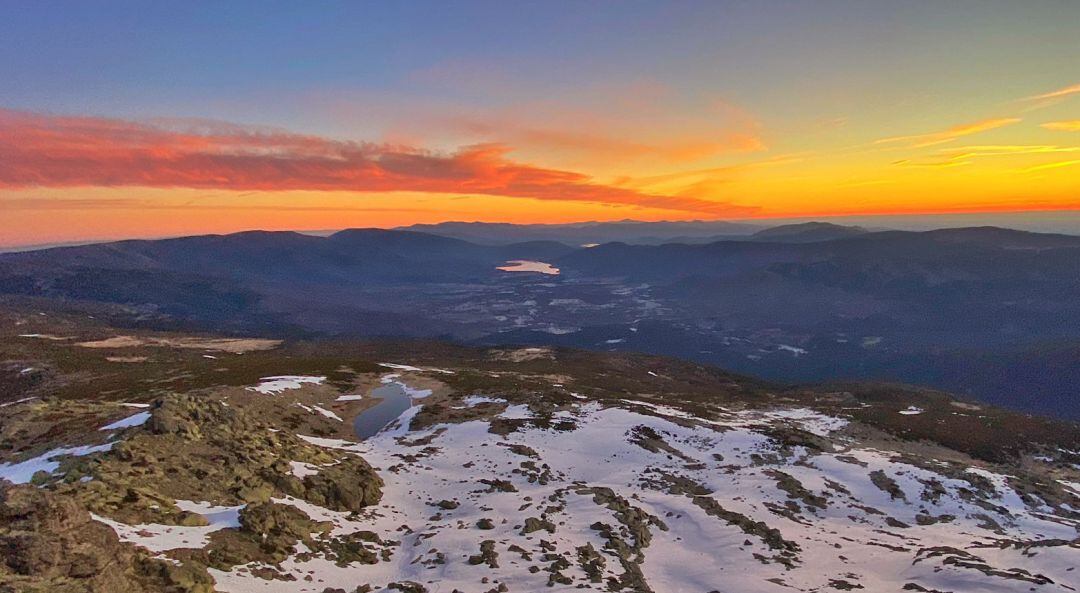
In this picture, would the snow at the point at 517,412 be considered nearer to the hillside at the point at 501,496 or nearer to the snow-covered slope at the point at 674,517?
the hillside at the point at 501,496

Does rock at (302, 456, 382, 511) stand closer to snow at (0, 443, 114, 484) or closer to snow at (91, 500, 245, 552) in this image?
snow at (91, 500, 245, 552)

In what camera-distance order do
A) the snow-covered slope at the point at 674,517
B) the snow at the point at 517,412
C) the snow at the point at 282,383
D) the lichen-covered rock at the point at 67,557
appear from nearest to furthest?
the lichen-covered rock at the point at 67,557
the snow-covered slope at the point at 674,517
the snow at the point at 517,412
the snow at the point at 282,383

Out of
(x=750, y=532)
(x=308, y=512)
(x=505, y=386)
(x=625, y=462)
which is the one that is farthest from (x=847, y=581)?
(x=505, y=386)

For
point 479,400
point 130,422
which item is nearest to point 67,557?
point 130,422

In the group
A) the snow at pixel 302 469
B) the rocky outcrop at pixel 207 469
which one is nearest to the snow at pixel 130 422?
the rocky outcrop at pixel 207 469

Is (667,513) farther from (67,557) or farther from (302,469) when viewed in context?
(67,557)
